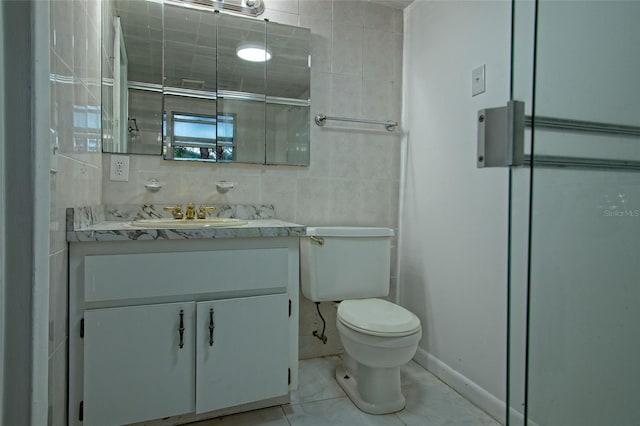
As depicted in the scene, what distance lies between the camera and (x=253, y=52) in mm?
1864

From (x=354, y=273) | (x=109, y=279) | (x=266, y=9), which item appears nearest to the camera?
(x=109, y=279)

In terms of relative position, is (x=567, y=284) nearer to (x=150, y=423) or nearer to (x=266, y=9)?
(x=150, y=423)

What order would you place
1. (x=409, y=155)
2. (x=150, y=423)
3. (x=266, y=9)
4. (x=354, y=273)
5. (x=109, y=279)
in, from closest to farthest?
(x=109, y=279) → (x=150, y=423) → (x=354, y=273) → (x=266, y=9) → (x=409, y=155)

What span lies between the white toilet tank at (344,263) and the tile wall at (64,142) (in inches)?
37.9

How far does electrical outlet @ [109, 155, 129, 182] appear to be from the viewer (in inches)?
64.2

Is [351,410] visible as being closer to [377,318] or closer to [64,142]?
[377,318]

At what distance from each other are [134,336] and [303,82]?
146 centimetres

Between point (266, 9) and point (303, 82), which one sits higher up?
point (266, 9)

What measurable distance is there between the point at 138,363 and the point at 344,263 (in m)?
0.95

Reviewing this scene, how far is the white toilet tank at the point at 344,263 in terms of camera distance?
1.73 meters

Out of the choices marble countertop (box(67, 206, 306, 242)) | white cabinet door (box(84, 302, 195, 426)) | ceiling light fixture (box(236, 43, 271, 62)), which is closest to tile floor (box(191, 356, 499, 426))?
white cabinet door (box(84, 302, 195, 426))

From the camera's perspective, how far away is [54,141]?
0.95 m

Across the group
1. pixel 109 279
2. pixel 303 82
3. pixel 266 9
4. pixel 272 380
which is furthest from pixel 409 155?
pixel 109 279

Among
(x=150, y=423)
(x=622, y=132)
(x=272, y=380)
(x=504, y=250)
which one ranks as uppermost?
(x=622, y=132)
